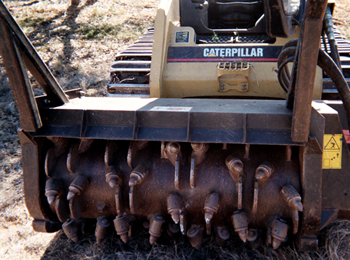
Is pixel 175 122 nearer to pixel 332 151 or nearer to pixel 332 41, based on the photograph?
pixel 332 151

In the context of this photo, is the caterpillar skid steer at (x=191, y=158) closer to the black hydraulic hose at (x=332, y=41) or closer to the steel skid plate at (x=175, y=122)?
the steel skid plate at (x=175, y=122)

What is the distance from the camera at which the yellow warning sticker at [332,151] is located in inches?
82.7

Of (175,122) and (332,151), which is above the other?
(175,122)

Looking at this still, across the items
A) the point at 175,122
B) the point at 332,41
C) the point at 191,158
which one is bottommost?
the point at 191,158

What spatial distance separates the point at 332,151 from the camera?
2.11 m

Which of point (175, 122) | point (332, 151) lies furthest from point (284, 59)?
point (175, 122)

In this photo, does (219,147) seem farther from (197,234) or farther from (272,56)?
(272,56)

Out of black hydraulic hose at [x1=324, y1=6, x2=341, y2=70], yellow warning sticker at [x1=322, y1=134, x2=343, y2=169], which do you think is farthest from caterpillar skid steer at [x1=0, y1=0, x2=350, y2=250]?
black hydraulic hose at [x1=324, y1=6, x2=341, y2=70]

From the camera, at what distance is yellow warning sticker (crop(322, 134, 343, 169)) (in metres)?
2.10

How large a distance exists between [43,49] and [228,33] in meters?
6.37

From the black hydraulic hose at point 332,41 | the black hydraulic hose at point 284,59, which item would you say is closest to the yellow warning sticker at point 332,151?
the black hydraulic hose at point 284,59

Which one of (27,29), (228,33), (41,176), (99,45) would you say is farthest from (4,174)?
(27,29)

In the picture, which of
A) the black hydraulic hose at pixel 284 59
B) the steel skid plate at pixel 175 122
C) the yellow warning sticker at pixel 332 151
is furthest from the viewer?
the black hydraulic hose at pixel 284 59

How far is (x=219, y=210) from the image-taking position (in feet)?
7.18
